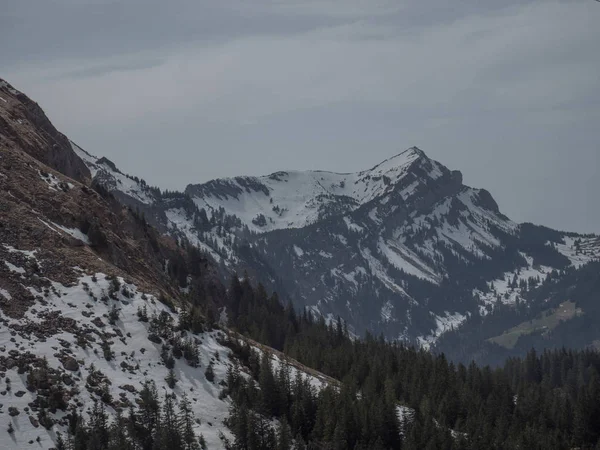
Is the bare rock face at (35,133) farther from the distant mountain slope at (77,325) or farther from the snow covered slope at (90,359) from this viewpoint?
the snow covered slope at (90,359)

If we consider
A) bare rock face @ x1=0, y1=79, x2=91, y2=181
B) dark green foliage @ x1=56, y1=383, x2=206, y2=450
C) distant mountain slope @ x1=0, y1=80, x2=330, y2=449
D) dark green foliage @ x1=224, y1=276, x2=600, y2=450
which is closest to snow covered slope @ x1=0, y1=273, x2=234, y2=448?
distant mountain slope @ x1=0, y1=80, x2=330, y2=449

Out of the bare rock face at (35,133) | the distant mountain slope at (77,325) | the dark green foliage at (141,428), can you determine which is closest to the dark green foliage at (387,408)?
the distant mountain slope at (77,325)

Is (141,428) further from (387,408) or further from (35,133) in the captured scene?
(35,133)

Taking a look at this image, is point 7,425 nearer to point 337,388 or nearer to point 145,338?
point 145,338

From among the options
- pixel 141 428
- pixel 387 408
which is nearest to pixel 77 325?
pixel 141 428

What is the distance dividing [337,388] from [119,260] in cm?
3759

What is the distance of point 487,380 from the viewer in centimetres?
17562

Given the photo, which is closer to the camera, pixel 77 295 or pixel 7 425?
pixel 7 425

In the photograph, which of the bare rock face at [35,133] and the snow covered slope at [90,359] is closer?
the snow covered slope at [90,359]

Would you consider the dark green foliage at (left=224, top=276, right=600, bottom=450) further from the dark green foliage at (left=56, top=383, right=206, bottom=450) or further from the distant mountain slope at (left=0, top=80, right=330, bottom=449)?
the dark green foliage at (left=56, top=383, right=206, bottom=450)

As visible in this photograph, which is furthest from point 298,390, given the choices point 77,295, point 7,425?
point 7,425

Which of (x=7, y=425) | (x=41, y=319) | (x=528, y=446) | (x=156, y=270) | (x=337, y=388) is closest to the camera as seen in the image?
(x=7, y=425)

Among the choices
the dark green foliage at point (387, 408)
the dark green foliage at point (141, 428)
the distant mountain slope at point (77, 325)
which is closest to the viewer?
the dark green foliage at point (141, 428)

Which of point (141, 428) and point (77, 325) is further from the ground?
point (77, 325)
